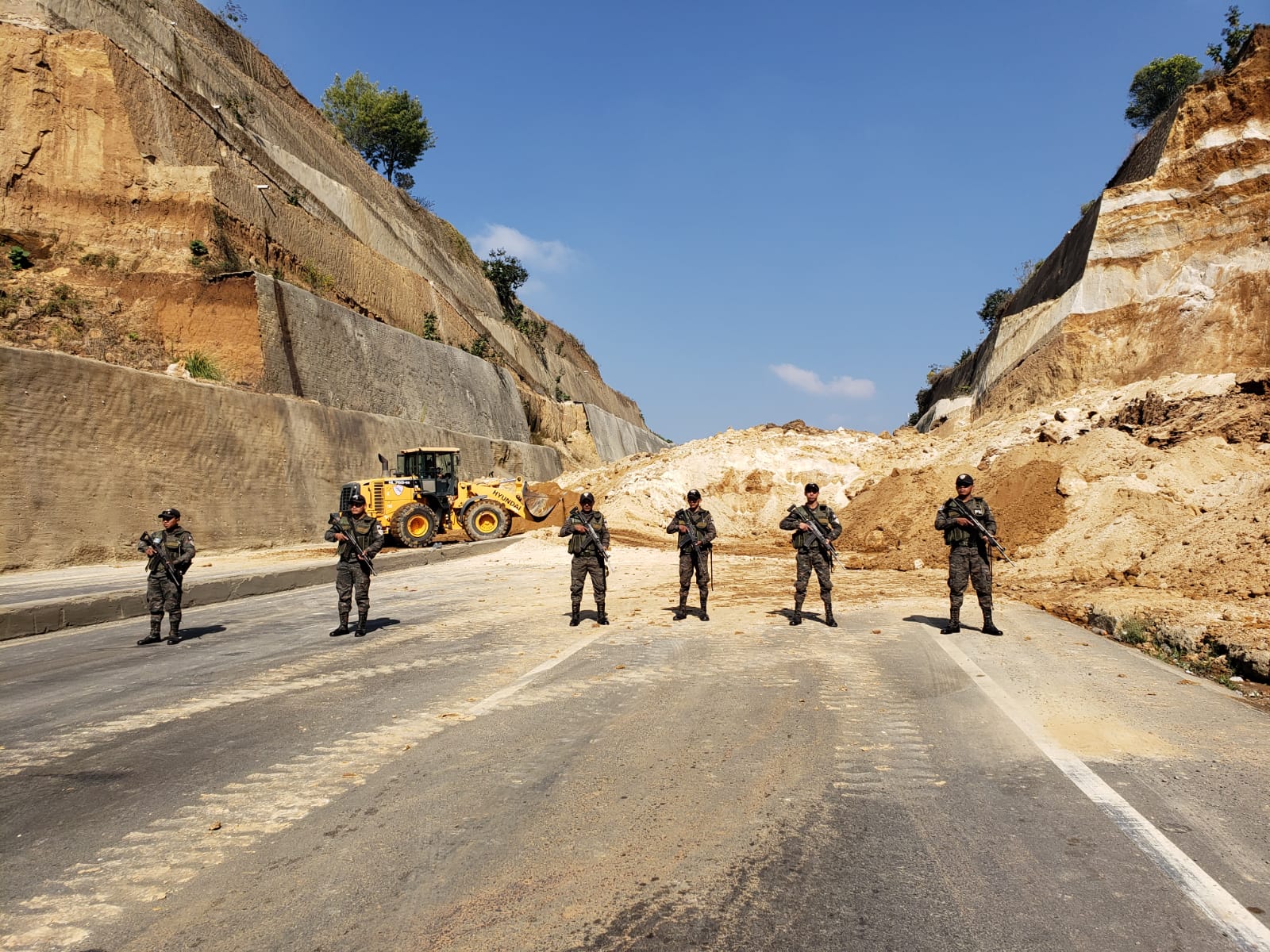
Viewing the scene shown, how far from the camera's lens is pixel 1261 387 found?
20797 millimetres

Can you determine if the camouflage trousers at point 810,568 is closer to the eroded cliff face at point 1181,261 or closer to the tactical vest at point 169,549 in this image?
the tactical vest at point 169,549

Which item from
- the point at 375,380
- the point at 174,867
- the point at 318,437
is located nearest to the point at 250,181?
the point at 375,380

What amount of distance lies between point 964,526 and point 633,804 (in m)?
7.29

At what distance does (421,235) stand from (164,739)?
174 ft

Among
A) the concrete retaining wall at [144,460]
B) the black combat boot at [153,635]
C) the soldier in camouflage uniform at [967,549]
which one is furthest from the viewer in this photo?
the concrete retaining wall at [144,460]

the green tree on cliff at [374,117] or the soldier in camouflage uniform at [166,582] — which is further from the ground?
the green tree on cliff at [374,117]

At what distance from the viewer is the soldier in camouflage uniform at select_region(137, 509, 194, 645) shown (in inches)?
384

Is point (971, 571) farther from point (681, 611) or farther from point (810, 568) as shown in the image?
point (681, 611)

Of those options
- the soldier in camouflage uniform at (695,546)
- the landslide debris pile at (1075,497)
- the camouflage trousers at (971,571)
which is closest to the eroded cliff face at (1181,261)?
the landslide debris pile at (1075,497)

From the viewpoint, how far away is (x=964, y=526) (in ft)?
33.3

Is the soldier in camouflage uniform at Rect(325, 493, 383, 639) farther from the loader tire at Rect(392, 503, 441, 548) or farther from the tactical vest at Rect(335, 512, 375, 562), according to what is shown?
the loader tire at Rect(392, 503, 441, 548)

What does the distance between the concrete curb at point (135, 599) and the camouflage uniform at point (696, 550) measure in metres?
7.86

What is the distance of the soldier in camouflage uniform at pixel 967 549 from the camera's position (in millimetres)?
9992

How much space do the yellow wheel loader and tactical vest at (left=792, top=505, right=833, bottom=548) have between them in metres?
13.4
